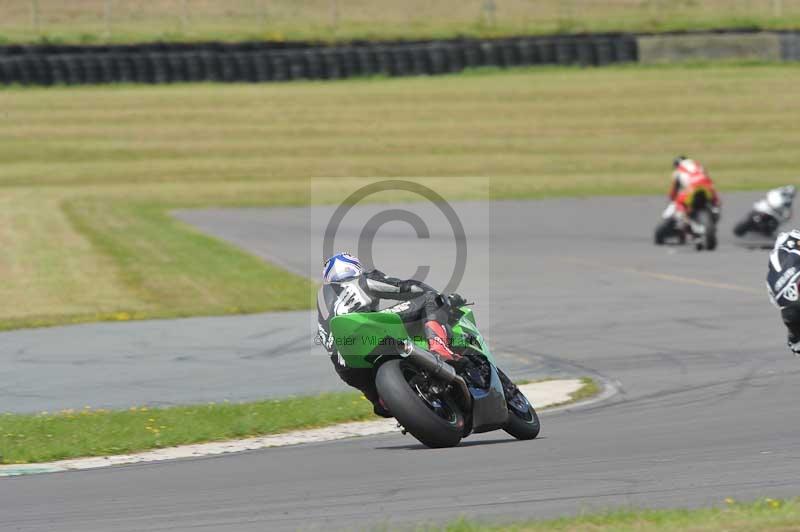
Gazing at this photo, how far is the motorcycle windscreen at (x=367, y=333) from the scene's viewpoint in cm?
851

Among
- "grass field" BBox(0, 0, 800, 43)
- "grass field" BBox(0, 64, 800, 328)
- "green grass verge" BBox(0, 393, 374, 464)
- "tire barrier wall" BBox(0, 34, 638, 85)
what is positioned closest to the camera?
"green grass verge" BBox(0, 393, 374, 464)

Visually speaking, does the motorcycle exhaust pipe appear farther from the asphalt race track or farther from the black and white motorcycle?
the black and white motorcycle

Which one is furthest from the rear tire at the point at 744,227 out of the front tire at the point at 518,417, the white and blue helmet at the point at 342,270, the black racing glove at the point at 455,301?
the white and blue helmet at the point at 342,270

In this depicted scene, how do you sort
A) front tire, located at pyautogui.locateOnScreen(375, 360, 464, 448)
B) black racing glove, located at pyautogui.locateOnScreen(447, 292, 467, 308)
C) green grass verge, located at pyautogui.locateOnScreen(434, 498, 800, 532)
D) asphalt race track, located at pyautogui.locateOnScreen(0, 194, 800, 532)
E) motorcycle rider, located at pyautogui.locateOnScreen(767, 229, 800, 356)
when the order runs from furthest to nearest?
motorcycle rider, located at pyautogui.locateOnScreen(767, 229, 800, 356) < black racing glove, located at pyautogui.locateOnScreen(447, 292, 467, 308) < front tire, located at pyautogui.locateOnScreen(375, 360, 464, 448) < asphalt race track, located at pyautogui.locateOnScreen(0, 194, 800, 532) < green grass verge, located at pyautogui.locateOnScreen(434, 498, 800, 532)

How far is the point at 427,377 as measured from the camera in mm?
8781

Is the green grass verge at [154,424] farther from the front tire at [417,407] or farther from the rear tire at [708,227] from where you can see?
the rear tire at [708,227]

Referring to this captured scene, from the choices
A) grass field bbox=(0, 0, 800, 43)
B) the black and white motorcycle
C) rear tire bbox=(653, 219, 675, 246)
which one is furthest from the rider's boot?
grass field bbox=(0, 0, 800, 43)

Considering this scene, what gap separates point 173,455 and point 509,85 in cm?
3740

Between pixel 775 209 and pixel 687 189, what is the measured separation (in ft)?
6.56

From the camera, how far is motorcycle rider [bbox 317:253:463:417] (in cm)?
884

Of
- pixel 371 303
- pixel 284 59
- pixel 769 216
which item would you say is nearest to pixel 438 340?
pixel 371 303

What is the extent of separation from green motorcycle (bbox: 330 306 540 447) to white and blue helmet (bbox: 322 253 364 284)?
437mm

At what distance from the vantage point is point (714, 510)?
6828 millimetres

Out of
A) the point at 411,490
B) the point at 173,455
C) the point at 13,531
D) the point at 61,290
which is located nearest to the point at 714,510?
the point at 411,490
